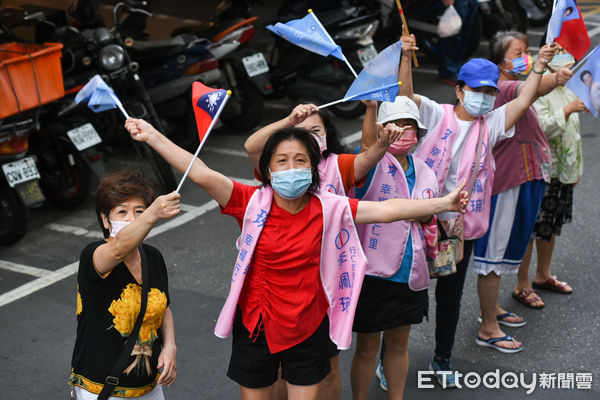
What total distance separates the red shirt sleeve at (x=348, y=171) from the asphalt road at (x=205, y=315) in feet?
4.40

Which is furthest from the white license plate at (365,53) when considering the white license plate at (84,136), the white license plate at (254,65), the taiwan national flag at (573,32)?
the taiwan national flag at (573,32)

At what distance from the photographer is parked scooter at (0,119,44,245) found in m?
6.37

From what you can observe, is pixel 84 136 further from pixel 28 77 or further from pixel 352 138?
pixel 352 138

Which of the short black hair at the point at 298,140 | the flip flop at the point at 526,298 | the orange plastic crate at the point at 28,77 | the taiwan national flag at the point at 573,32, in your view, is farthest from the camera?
the orange plastic crate at the point at 28,77

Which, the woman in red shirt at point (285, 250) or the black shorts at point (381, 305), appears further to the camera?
the black shorts at point (381, 305)

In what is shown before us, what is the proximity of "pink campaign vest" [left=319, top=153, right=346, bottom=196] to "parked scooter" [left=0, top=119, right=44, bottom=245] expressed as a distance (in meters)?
3.62

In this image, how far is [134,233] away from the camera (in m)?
2.78

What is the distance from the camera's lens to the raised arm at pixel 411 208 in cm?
312

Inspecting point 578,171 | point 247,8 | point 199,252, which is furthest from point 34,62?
point 578,171

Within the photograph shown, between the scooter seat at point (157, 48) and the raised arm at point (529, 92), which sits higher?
the raised arm at point (529, 92)

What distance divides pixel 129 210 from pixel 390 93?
125cm

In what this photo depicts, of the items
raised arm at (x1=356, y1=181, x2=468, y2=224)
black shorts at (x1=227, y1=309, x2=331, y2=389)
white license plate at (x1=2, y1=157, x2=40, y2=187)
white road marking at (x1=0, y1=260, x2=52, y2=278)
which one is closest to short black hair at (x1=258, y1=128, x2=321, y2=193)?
raised arm at (x1=356, y1=181, x2=468, y2=224)

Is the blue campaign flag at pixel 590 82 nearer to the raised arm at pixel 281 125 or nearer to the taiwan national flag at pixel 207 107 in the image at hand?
the raised arm at pixel 281 125

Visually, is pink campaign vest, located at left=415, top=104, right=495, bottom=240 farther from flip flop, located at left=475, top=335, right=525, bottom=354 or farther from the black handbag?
the black handbag
